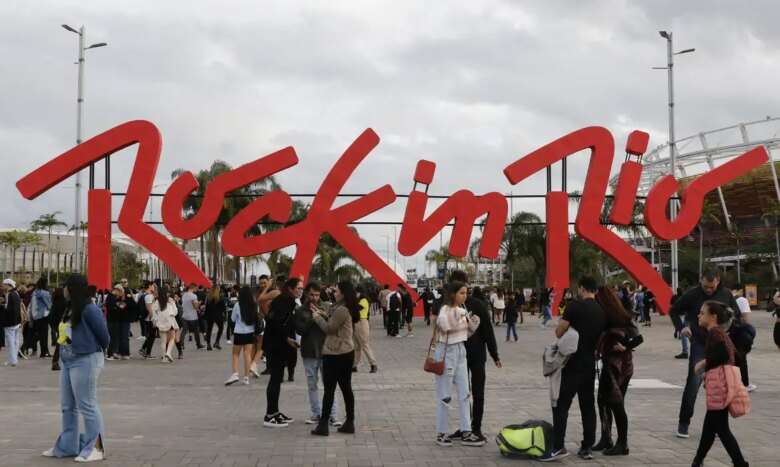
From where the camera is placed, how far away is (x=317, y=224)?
2455cm

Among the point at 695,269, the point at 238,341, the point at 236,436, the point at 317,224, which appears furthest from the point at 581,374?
the point at 695,269

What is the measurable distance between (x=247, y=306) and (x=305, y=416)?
3719 mm

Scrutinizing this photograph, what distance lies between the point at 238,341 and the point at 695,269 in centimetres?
6467

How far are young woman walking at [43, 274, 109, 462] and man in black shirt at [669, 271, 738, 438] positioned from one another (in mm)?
5458

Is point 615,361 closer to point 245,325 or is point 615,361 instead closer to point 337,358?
point 337,358

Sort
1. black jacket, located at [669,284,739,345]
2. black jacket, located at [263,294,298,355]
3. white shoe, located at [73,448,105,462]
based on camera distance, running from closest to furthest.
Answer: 1. white shoe, located at [73,448,105,462]
2. black jacket, located at [669,284,739,345]
3. black jacket, located at [263,294,298,355]

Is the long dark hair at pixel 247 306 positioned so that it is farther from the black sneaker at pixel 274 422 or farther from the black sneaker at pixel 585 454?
the black sneaker at pixel 585 454

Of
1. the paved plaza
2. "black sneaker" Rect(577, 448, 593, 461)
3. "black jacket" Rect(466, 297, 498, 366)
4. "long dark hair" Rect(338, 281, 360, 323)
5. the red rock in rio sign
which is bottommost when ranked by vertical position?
the paved plaza

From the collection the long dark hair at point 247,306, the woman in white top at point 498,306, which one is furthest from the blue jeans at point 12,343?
the woman in white top at point 498,306

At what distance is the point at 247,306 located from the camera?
555 inches

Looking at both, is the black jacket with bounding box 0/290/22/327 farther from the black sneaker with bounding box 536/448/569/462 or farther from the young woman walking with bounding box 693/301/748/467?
the young woman walking with bounding box 693/301/748/467

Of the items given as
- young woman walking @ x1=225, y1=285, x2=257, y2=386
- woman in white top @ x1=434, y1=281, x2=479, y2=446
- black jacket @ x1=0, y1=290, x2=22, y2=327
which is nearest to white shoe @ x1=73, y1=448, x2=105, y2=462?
woman in white top @ x1=434, y1=281, x2=479, y2=446

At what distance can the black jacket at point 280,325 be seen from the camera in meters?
10.6

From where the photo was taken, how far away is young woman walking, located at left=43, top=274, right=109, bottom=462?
25.9ft
